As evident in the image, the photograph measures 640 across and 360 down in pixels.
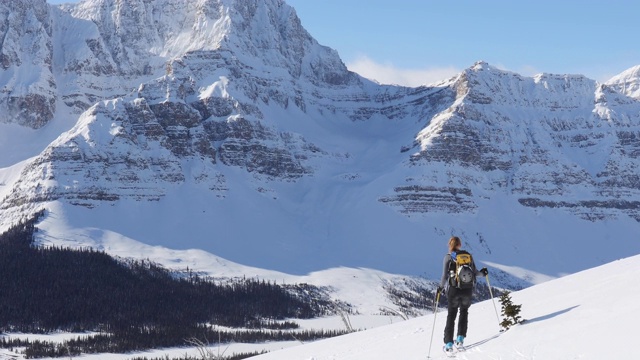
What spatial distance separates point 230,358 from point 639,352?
403ft

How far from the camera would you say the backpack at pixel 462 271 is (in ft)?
84.6

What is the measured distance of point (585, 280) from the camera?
33.9 meters

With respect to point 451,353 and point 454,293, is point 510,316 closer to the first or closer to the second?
point 454,293

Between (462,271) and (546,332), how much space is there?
3121 millimetres

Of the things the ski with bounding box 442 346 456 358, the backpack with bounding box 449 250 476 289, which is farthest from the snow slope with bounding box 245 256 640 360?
the backpack with bounding box 449 250 476 289

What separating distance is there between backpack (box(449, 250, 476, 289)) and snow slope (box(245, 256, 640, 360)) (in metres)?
1.94

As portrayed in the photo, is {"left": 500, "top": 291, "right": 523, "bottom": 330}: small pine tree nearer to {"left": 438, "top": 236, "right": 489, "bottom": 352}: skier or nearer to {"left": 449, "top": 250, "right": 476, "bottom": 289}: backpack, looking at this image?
{"left": 438, "top": 236, "right": 489, "bottom": 352}: skier

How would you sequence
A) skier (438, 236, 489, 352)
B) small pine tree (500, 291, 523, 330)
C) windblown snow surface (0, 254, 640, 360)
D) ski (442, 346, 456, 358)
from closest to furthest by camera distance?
→ windblown snow surface (0, 254, 640, 360), ski (442, 346, 456, 358), skier (438, 236, 489, 352), small pine tree (500, 291, 523, 330)

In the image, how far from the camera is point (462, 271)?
25.8 meters

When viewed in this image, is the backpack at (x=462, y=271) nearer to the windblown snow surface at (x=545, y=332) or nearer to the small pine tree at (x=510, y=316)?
the small pine tree at (x=510, y=316)

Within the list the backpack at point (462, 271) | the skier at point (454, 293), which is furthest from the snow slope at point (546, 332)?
the backpack at point (462, 271)

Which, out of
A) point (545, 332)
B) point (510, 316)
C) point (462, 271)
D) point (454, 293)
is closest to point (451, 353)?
point (454, 293)

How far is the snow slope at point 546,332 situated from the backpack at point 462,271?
1936mm

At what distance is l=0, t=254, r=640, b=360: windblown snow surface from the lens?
21.8 metres
